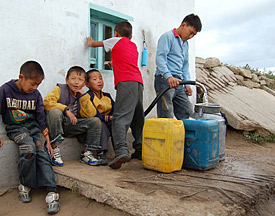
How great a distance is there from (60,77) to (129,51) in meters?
1.01

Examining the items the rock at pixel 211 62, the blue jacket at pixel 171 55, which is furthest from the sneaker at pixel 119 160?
the rock at pixel 211 62

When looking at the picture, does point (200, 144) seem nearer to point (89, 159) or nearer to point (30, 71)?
point (89, 159)

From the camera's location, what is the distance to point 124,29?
333cm

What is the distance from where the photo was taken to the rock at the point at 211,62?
28.2ft

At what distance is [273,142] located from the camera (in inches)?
238

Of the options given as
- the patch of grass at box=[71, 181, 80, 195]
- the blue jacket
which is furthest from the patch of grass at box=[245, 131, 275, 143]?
the patch of grass at box=[71, 181, 80, 195]

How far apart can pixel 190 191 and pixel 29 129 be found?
1.74 metres

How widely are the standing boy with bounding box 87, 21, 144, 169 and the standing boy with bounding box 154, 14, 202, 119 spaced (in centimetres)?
47

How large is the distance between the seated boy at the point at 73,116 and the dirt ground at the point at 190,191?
1.51 feet

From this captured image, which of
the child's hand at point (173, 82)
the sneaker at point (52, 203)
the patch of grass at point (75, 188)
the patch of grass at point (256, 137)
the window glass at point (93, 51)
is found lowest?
the patch of grass at point (256, 137)

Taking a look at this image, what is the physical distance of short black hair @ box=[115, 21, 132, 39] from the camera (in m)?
3.32

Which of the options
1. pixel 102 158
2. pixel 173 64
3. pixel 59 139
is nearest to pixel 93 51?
pixel 173 64

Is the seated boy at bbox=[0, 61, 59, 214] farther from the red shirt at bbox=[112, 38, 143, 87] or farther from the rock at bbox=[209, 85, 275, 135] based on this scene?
the rock at bbox=[209, 85, 275, 135]

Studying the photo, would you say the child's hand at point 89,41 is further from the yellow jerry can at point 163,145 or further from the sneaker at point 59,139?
the yellow jerry can at point 163,145
